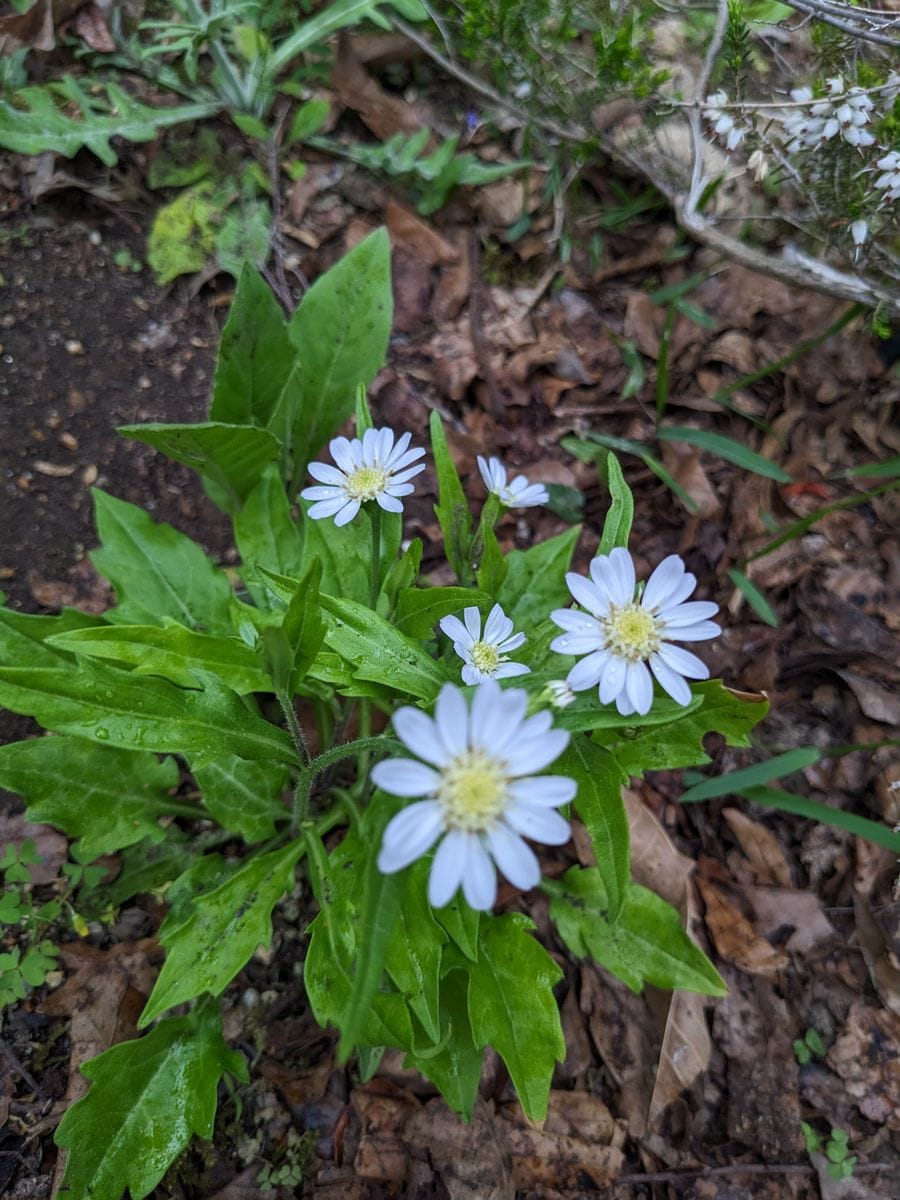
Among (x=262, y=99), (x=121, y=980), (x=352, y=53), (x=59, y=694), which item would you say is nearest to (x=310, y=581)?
(x=59, y=694)

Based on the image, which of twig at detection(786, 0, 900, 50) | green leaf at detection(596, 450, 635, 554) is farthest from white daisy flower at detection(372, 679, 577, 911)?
twig at detection(786, 0, 900, 50)

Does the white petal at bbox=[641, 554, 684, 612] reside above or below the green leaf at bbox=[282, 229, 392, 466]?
above

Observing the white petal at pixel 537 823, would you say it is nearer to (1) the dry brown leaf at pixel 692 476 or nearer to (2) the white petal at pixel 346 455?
(2) the white petal at pixel 346 455

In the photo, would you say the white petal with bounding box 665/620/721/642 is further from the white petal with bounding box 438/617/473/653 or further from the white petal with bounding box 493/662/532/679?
the white petal with bounding box 438/617/473/653

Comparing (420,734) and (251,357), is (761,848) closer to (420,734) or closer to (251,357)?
(420,734)

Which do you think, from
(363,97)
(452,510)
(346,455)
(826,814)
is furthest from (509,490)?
(363,97)
